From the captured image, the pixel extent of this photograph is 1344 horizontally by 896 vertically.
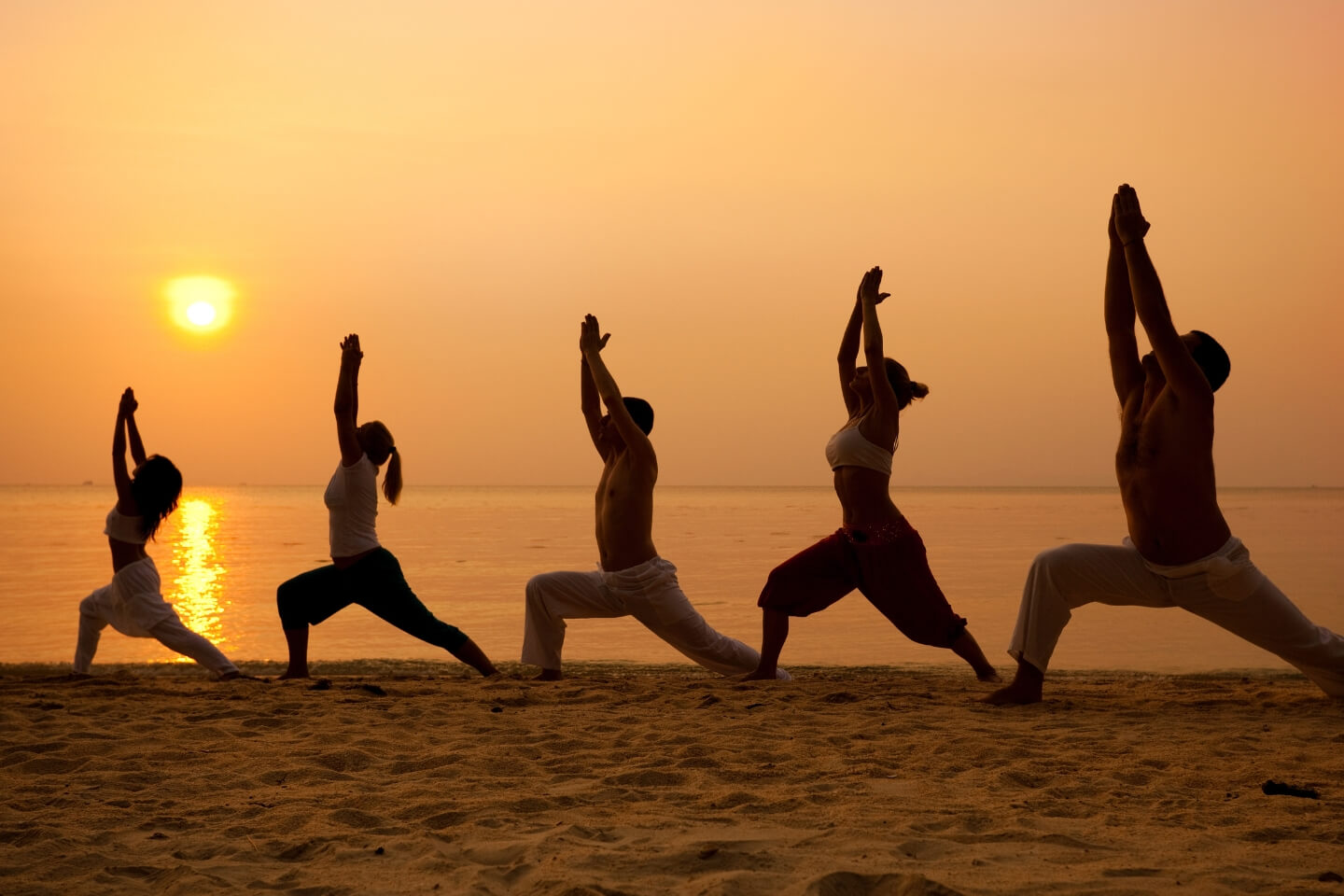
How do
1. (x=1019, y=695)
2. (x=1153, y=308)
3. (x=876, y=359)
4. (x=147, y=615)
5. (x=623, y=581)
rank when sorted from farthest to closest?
(x=147, y=615)
(x=623, y=581)
(x=876, y=359)
(x=1019, y=695)
(x=1153, y=308)

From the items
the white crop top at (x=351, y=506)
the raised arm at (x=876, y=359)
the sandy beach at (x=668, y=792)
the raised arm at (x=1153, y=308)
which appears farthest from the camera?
the white crop top at (x=351, y=506)

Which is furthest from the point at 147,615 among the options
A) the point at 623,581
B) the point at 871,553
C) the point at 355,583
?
the point at 871,553

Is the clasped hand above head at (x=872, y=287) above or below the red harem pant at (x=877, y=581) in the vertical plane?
above

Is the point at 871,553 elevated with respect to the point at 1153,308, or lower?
lower

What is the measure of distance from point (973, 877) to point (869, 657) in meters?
7.02

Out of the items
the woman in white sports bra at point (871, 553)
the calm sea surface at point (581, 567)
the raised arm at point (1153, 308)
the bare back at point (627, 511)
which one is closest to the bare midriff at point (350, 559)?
the bare back at point (627, 511)

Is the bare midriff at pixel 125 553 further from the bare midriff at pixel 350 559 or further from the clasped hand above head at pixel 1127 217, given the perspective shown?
the clasped hand above head at pixel 1127 217

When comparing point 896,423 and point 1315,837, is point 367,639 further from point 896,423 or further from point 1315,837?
point 1315,837

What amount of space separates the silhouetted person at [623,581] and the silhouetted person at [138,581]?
2159 mm

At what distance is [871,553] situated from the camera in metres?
7.57

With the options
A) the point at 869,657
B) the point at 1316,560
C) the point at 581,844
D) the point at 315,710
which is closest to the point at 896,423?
the point at 869,657

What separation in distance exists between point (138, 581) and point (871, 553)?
503cm

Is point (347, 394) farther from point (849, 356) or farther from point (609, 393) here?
point (849, 356)

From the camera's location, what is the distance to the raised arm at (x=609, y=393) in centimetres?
774
